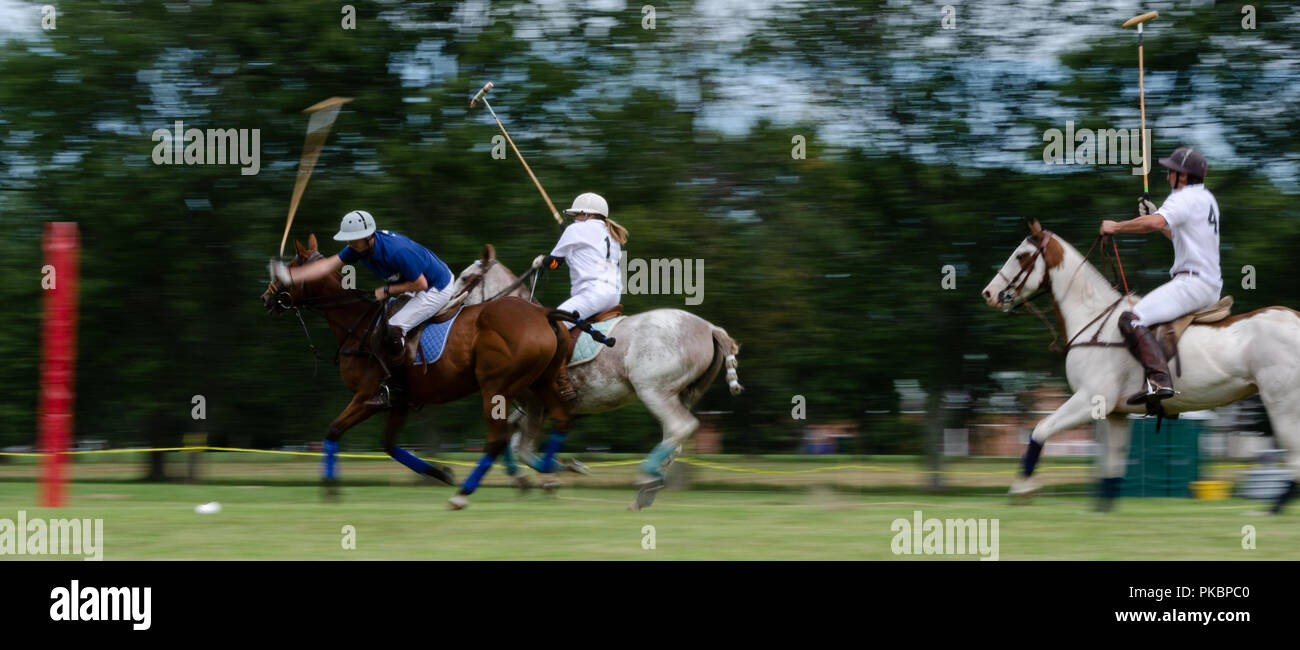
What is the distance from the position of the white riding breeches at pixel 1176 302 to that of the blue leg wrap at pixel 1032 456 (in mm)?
1241

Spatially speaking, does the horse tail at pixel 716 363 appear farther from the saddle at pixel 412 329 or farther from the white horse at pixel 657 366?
the saddle at pixel 412 329

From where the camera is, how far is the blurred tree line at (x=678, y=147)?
16922mm

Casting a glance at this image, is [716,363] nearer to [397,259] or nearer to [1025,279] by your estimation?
[1025,279]

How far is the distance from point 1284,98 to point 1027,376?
4617 mm

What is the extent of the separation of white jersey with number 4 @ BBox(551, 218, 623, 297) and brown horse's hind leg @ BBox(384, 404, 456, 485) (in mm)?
1865

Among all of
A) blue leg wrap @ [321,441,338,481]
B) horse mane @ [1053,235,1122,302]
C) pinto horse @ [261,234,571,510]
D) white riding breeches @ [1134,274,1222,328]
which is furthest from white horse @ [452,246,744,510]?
white riding breeches @ [1134,274,1222,328]

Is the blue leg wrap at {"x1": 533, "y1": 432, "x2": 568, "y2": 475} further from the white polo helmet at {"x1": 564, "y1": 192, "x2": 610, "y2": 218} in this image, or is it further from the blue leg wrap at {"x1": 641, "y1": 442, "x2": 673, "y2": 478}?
the white polo helmet at {"x1": 564, "y1": 192, "x2": 610, "y2": 218}

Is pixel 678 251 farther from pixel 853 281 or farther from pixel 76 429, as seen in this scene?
pixel 76 429

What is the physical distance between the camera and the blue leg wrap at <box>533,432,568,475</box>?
12.0m

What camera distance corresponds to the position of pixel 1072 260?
11.4 m

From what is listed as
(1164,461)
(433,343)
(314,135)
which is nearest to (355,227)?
(433,343)

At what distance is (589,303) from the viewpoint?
39.1 ft

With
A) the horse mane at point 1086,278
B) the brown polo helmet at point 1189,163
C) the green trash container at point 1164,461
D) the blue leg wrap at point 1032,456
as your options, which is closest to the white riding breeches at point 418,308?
the blue leg wrap at point 1032,456

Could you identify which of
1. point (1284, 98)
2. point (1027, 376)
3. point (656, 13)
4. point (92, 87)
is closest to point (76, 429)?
point (92, 87)
